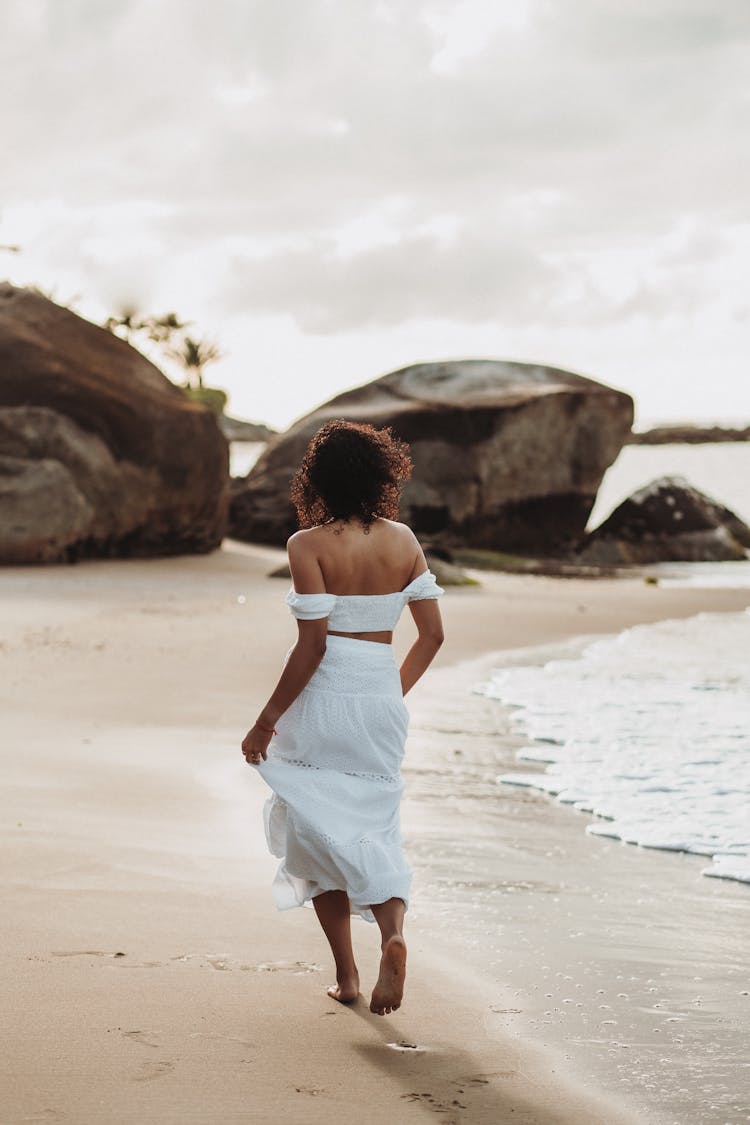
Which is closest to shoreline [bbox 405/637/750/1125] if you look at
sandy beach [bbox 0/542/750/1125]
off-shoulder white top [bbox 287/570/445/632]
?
sandy beach [bbox 0/542/750/1125]

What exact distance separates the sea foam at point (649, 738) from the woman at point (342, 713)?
7.01ft

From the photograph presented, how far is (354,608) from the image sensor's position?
3902mm

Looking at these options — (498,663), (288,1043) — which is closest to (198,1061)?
(288,1043)

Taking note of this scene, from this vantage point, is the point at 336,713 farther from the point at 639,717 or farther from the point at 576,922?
the point at 639,717

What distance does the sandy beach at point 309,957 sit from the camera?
321cm

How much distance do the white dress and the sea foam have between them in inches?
83.5


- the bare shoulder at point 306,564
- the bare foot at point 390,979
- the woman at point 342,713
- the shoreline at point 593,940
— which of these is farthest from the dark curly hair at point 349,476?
the shoreline at point 593,940

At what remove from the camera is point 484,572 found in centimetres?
2052

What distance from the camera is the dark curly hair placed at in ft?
12.8

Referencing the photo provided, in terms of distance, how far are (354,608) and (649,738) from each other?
492 centimetres

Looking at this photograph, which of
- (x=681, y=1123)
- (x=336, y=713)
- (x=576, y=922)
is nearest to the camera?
(x=681, y=1123)

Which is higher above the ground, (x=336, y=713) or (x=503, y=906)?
(x=336, y=713)

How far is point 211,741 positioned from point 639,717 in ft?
10.1

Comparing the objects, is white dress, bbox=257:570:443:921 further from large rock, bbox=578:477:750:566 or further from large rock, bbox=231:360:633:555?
large rock, bbox=578:477:750:566
